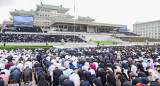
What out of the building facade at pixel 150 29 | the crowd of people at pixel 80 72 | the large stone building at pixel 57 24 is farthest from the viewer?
the building facade at pixel 150 29

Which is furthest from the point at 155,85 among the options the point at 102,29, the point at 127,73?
the point at 102,29

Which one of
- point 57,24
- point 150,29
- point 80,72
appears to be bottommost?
point 80,72

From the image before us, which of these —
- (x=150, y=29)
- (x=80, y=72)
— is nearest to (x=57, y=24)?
(x=80, y=72)

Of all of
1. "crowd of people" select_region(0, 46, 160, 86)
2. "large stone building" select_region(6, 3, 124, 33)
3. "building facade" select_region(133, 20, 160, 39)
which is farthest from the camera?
"building facade" select_region(133, 20, 160, 39)

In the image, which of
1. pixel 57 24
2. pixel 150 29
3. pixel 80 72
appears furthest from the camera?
pixel 150 29

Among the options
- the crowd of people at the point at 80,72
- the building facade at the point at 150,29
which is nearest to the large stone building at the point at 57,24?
the building facade at the point at 150,29

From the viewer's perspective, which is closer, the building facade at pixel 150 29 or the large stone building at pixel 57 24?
the large stone building at pixel 57 24

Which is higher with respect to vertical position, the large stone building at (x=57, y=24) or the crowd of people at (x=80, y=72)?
the large stone building at (x=57, y=24)

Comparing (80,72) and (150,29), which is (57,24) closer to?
(80,72)

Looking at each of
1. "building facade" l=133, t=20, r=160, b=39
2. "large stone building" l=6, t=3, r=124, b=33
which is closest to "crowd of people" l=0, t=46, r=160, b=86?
"large stone building" l=6, t=3, r=124, b=33

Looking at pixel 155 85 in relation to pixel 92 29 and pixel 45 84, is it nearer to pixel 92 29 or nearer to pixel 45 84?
pixel 45 84

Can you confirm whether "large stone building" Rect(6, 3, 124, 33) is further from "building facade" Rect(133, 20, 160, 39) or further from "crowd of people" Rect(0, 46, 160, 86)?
"crowd of people" Rect(0, 46, 160, 86)

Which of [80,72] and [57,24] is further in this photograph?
[57,24]

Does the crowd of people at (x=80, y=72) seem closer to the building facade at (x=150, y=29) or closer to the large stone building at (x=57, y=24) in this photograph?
the large stone building at (x=57, y=24)
